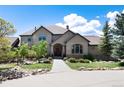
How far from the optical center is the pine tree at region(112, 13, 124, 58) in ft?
84.7

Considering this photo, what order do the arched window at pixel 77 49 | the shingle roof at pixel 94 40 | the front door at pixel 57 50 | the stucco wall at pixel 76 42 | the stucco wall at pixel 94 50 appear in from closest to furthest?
the stucco wall at pixel 76 42 < the arched window at pixel 77 49 < the stucco wall at pixel 94 50 < the shingle roof at pixel 94 40 < the front door at pixel 57 50

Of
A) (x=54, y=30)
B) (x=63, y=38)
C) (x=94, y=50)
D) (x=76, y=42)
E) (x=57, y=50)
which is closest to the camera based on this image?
(x=76, y=42)

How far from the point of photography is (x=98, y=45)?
35.2 metres

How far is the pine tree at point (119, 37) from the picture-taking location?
84.7 feet

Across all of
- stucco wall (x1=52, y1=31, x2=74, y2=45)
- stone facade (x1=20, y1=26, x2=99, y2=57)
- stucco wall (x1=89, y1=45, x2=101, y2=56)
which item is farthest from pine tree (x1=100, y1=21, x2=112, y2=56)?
stucco wall (x1=52, y1=31, x2=74, y2=45)

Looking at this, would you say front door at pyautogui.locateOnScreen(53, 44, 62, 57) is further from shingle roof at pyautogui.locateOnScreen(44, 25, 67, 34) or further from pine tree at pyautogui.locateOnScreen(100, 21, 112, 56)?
pine tree at pyautogui.locateOnScreen(100, 21, 112, 56)

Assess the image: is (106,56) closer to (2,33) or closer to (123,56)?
(123,56)

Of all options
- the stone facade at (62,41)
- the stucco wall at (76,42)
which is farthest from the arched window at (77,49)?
the stucco wall at (76,42)

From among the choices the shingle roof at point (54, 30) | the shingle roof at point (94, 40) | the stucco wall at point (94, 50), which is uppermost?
the shingle roof at point (54, 30)

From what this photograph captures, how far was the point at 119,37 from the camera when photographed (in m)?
26.5

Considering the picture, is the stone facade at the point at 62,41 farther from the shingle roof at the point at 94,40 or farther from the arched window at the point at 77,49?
the shingle roof at the point at 94,40

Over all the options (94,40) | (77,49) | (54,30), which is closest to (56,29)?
(54,30)

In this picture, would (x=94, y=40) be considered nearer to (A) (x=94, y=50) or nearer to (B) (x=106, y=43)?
(A) (x=94, y=50)
